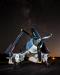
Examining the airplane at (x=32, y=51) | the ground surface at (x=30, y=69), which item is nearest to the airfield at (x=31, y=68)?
the ground surface at (x=30, y=69)

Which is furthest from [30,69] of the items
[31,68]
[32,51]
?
[32,51]

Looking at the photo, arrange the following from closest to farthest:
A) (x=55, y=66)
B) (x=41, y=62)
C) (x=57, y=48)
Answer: (x=55, y=66), (x=41, y=62), (x=57, y=48)

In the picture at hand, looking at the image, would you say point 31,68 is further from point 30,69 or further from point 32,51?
point 32,51

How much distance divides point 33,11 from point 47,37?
66 cm

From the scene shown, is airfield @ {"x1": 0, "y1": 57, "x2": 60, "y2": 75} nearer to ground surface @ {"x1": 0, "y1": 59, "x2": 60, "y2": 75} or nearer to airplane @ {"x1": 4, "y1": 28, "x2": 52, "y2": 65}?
ground surface @ {"x1": 0, "y1": 59, "x2": 60, "y2": 75}

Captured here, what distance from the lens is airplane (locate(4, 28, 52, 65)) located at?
4137mm

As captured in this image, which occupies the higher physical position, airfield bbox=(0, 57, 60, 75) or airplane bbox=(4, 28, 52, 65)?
airplane bbox=(4, 28, 52, 65)

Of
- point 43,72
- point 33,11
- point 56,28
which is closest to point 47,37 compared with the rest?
point 56,28

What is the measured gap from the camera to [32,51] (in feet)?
13.8

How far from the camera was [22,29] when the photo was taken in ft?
14.0

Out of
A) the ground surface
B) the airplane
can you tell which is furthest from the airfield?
the airplane

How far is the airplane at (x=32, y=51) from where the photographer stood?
4.14m

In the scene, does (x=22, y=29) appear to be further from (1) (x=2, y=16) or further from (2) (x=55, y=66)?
(2) (x=55, y=66)

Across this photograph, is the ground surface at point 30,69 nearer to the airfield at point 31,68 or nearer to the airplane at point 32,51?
the airfield at point 31,68
